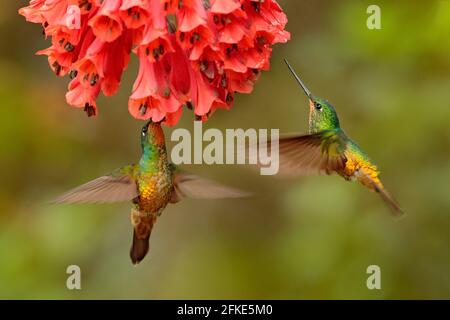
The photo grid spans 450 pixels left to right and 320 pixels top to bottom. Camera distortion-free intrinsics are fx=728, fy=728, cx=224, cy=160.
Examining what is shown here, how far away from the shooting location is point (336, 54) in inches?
193

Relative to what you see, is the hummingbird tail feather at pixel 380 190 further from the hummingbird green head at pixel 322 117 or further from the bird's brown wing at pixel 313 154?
the hummingbird green head at pixel 322 117

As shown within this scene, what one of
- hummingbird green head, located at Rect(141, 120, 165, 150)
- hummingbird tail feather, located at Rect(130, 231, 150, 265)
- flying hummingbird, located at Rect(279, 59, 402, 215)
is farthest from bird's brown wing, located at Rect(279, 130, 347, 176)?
hummingbird tail feather, located at Rect(130, 231, 150, 265)

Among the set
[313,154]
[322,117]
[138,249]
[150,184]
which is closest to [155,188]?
[150,184]

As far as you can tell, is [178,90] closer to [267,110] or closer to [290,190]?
[290,190]

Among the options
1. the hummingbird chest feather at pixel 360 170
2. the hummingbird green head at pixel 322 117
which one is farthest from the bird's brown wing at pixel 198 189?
the hummingbird chest feather at pixel 360 170

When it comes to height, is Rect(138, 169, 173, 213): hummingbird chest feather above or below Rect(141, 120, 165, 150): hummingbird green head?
below

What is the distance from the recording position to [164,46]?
7.91ft

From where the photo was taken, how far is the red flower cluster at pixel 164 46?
7.78 feet

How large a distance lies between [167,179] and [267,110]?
2643 millimetres

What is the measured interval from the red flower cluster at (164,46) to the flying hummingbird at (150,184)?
0.34 m

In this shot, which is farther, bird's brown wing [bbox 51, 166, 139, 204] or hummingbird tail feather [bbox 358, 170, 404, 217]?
hummingbird tail feather [bbox 358, 170, 404, 217]

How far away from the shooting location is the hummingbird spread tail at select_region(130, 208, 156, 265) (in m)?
3.20

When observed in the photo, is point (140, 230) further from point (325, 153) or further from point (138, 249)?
point (325, 153)

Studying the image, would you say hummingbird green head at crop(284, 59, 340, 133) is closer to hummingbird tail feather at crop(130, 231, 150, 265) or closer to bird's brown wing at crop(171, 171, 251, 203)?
bird's brown wing at crop(171, 171, 251, 203)
